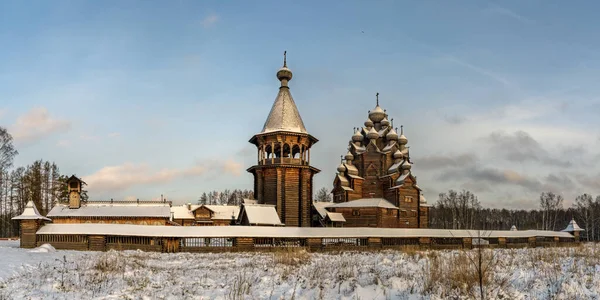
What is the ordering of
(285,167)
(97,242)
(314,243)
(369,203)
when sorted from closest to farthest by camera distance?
(97,242), (314,243), (285,167), (369,203)

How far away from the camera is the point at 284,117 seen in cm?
3578

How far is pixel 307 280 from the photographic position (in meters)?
10.3

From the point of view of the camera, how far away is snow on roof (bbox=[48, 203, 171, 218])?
3406 cm

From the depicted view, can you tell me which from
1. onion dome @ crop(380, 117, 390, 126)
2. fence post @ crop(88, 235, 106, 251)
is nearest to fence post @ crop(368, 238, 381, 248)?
fence post @ crop(88, 235, 106, 251)

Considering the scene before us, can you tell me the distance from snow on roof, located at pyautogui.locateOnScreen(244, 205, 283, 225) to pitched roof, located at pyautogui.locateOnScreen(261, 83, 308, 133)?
6.63 meters

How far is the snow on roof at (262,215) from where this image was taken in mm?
30969

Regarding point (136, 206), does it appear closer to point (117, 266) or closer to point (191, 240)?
point (191, 240)

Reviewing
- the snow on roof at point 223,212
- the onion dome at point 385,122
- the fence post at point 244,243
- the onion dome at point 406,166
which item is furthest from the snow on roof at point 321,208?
the fence post at point 244,243

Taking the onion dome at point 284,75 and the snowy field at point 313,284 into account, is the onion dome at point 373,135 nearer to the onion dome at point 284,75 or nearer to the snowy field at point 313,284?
the onion dome at point 284,75

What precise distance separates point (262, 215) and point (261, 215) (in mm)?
73

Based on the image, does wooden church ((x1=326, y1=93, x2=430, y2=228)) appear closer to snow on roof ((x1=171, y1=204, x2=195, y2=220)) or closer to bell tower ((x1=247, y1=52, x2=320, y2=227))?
bell tower ((x1=247, y1=52, x2=320, y2=227))

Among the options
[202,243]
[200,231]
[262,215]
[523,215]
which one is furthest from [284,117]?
[523,215]

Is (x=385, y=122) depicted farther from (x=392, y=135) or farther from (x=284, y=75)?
(x=284, y=75)

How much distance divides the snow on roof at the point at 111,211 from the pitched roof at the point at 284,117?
34.4 ft
